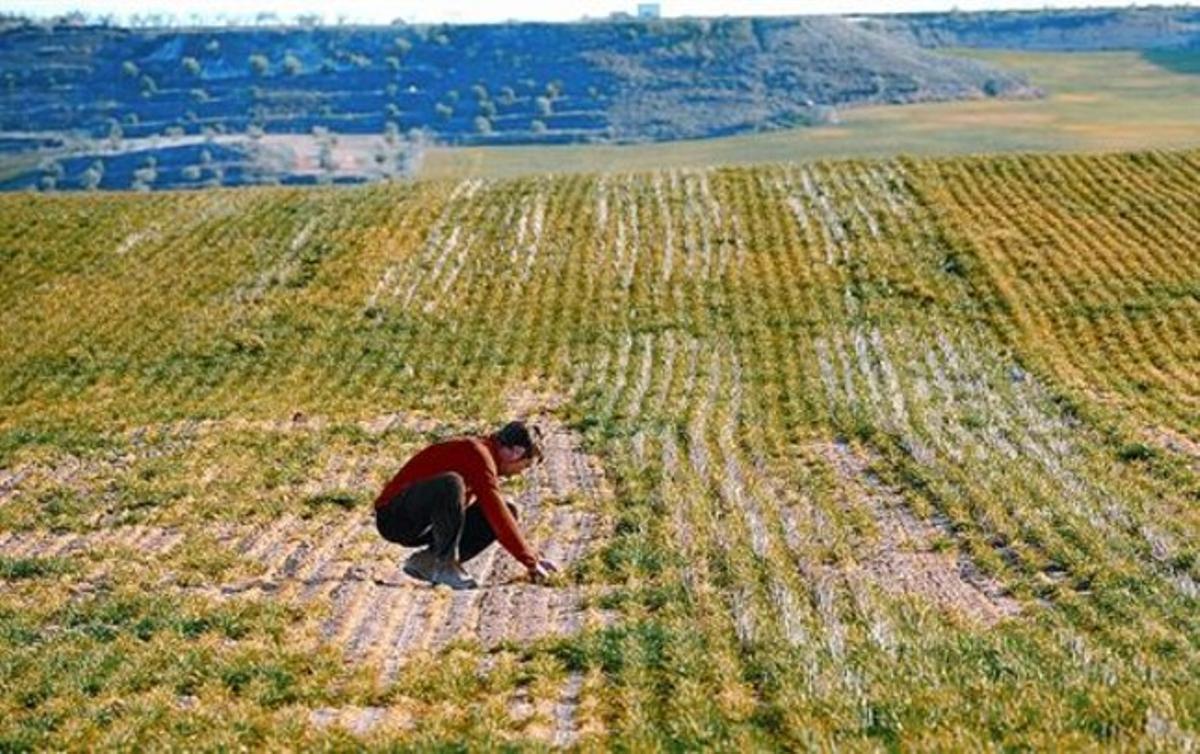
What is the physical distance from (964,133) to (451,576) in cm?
10549

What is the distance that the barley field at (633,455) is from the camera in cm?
1027

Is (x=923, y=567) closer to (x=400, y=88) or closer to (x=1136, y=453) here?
(x=1136, y=453)

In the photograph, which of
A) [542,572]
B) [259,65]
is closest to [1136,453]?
[542,572]

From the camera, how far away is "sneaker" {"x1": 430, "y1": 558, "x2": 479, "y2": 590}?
13781 mm

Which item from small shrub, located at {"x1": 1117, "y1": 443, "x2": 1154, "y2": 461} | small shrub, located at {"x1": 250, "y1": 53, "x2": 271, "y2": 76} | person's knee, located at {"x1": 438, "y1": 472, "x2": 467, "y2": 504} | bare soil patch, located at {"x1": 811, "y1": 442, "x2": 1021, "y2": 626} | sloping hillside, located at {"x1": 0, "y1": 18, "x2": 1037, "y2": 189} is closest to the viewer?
person's knee, located at {"x1": 438, "y1": 472, "x2": 467, "y2": 504}

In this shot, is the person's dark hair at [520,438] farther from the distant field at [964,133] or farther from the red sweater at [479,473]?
the distant field at [964,133]

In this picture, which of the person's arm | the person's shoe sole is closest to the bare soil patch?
the person's arm

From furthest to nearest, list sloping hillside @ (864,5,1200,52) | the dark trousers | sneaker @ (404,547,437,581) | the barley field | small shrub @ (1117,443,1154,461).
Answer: sloping hillside @ (864,5,1200,52)
small shrub @ (1117,443,1154,461)
sneaker @ (404,547,437,581)
the dark trousers
the barley field

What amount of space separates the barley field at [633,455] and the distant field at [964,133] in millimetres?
58146

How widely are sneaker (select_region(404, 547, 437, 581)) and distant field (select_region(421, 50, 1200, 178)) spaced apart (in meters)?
91.7

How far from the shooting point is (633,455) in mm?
22141

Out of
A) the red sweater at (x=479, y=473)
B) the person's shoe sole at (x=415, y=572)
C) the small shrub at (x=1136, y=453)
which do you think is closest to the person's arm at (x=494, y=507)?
the red sweater at (x=479, y=473)

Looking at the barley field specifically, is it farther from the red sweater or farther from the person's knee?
the person's knee

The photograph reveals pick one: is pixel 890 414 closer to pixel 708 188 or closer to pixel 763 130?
pixel 708 188
